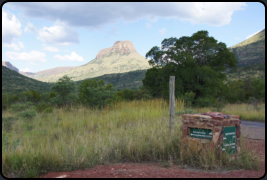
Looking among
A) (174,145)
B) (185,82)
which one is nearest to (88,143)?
(174,145)

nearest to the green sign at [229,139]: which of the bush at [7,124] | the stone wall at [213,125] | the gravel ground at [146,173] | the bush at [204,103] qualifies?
the stone wall at [213,125]

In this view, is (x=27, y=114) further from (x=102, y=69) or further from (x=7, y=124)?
(x=102, y=69)

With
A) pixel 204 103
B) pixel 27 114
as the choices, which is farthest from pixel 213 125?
pixel 204 103

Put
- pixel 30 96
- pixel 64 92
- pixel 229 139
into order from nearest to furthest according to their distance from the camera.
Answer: pixel 229 139
pixel 64 92
pixel 30 96

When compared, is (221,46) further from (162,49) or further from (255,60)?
(255,60)

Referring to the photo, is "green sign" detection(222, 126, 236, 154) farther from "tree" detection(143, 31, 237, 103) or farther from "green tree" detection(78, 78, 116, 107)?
"tree" detection(143, 31, 237, 103)

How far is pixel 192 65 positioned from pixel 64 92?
13542mm

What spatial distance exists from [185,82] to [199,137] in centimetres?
1756

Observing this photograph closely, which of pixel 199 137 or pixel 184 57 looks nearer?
pixel 199 137

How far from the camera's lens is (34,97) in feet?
84.4

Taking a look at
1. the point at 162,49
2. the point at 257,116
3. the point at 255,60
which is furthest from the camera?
the point at 255,60

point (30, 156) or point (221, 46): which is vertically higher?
point (221, 46)

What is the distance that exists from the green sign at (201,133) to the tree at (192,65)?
15.7 m

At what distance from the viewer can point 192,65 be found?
70.1ft
